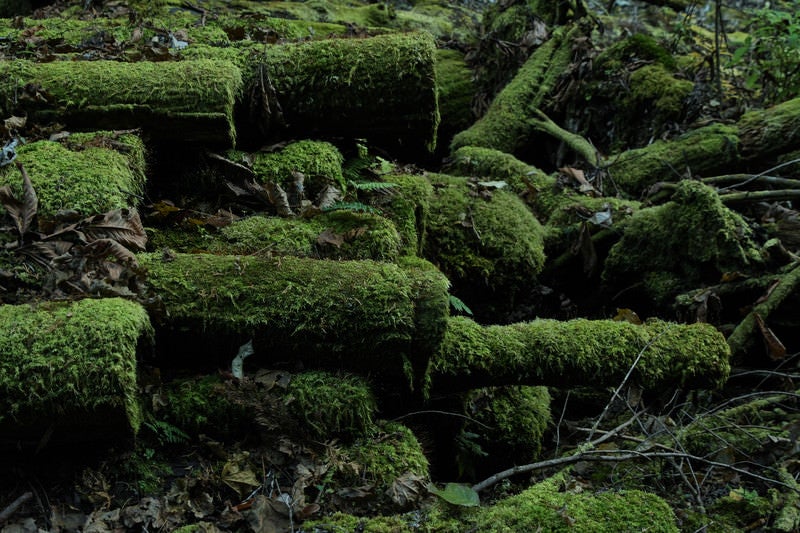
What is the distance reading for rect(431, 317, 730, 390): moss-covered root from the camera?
11.2 feet

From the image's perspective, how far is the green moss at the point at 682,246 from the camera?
4812 mm

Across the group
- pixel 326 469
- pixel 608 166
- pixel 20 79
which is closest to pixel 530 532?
pixel 326 469

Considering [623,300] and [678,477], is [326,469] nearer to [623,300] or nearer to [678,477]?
[678,477]

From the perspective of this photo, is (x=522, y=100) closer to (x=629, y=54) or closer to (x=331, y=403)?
(x=629, y=54)

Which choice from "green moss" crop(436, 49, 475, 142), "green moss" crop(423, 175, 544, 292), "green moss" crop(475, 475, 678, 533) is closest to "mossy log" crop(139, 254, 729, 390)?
"green moss" crop(475, 475, 678, 533)

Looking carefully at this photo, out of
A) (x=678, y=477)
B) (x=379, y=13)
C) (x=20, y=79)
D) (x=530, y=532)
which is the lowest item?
(x=678, y=477)

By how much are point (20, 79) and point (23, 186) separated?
122 centimetres

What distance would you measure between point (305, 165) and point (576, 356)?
2.28 meters

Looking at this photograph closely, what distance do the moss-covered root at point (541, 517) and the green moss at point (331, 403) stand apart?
0.47 metres

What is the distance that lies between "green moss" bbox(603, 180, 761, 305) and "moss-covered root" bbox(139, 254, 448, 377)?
287 centimetres

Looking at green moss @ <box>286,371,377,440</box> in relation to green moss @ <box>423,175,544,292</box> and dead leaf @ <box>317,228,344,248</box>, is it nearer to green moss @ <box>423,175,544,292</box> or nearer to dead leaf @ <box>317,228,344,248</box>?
dead leaf @ <box>317,228,344,248</box>

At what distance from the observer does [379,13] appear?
392 inches

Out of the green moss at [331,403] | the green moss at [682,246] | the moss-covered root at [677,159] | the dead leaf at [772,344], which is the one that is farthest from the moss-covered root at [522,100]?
the green moss at [331,403]

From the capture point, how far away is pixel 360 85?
4340 millimetres
